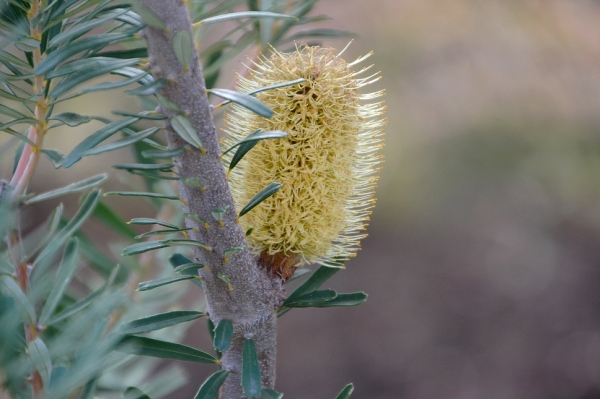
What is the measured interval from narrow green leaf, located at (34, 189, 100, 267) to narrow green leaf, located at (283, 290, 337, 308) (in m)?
0.17

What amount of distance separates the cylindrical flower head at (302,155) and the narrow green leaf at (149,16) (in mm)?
140

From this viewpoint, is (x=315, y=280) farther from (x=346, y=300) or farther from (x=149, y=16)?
(x=149, y=16)

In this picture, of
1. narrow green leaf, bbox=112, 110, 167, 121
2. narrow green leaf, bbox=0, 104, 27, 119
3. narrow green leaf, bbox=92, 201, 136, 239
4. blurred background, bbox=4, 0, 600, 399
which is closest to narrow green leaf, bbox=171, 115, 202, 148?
narrow green leaf, bbox=112, 110, 167, 121

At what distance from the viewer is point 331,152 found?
18.9 inches

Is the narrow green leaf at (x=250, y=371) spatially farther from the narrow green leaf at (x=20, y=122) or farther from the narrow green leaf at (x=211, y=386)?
the narrow green leaf at (x=20, y=122)

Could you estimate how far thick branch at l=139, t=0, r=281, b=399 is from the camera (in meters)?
0.33

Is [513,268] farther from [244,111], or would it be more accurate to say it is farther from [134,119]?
[134,119]

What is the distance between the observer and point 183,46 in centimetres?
31

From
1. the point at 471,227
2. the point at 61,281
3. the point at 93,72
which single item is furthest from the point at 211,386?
the point at 471,227

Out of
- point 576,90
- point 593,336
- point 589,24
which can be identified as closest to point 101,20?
point 593,336

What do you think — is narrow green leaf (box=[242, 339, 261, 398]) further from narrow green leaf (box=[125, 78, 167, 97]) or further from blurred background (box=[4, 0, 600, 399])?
blurred background (box=[4, 0, 600, 399])

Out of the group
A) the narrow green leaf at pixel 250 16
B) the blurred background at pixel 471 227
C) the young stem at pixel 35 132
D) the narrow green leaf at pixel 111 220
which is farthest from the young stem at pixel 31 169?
the blurred background at pixel 471 227

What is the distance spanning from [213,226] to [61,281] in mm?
112

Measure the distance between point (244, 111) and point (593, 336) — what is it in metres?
1.97
